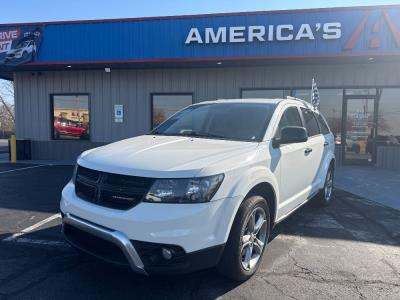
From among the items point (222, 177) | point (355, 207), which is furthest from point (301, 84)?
point (222, 177)

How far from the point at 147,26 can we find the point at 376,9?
7431 millimetres

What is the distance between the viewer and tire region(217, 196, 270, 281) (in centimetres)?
322

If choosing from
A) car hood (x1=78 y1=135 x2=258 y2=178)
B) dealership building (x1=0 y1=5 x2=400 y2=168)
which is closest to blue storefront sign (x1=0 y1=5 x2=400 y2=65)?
dealership building (x1=0 y1=5 x2=400 y2=168)

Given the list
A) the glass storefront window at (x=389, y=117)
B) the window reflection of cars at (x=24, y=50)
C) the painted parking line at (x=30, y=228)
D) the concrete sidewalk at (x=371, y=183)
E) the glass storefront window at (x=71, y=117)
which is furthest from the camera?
the glass storefront window at (x=71, y=117)

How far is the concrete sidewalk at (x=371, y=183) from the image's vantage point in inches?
294

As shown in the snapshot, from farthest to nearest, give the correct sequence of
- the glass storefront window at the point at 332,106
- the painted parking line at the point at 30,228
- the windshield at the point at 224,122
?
the glass storefront window at the point at 332,106, the painted parking line at the point at 30,228, the windshield at the point at 224,122

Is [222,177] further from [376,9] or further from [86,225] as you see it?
[376,9]

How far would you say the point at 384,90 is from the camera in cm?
1182

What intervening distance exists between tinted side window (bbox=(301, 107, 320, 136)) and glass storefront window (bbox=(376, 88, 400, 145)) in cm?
730

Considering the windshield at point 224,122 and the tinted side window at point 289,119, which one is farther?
the tinted side window at point 289,119

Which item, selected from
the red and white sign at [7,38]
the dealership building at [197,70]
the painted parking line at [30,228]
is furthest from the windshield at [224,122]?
the red and white sign at [7,38]

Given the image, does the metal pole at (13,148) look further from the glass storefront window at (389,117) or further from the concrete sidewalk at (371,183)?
the glass storefront window at (389,117)

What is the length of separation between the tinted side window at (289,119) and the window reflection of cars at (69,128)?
10.6 metres

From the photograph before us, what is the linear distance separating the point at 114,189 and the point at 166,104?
10.4m
